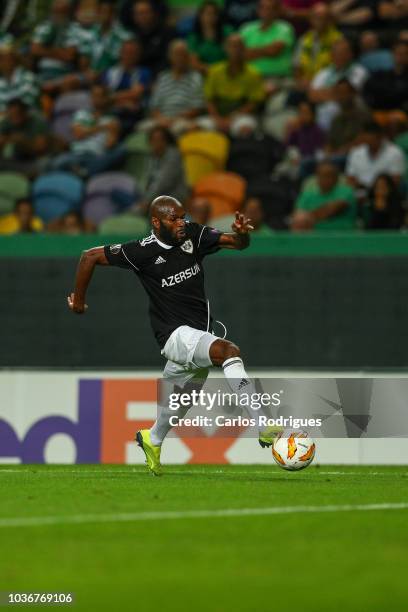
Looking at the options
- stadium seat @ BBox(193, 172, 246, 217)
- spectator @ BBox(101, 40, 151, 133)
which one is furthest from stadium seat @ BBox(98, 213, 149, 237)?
spectator @ BBox(101, 40, 151, 133)

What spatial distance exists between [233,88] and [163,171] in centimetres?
215

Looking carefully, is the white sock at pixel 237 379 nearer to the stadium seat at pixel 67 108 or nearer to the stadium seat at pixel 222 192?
the stadium seat at pixel 222 192

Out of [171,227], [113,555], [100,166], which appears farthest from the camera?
[100,166]

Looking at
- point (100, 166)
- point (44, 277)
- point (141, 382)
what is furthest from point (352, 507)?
point (100, 166)

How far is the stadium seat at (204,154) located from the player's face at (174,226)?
6.69m

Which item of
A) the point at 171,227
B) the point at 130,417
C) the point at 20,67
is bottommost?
the point at 130,417

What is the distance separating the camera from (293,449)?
1048cm

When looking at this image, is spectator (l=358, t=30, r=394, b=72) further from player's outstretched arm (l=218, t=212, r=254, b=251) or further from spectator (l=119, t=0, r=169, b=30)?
player's outstretched arm (l=218, t=212, r=254, b=251)

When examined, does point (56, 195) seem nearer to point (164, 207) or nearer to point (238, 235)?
point (164, 207)

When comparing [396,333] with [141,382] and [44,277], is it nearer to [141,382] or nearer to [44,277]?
[141,382]

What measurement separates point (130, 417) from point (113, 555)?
8030 mm

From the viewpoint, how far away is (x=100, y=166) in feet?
60.0

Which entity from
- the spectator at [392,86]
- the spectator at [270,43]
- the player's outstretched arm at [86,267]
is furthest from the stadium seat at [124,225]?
the player's outstretched arm at [86,267]

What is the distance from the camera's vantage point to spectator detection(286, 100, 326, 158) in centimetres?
1778
